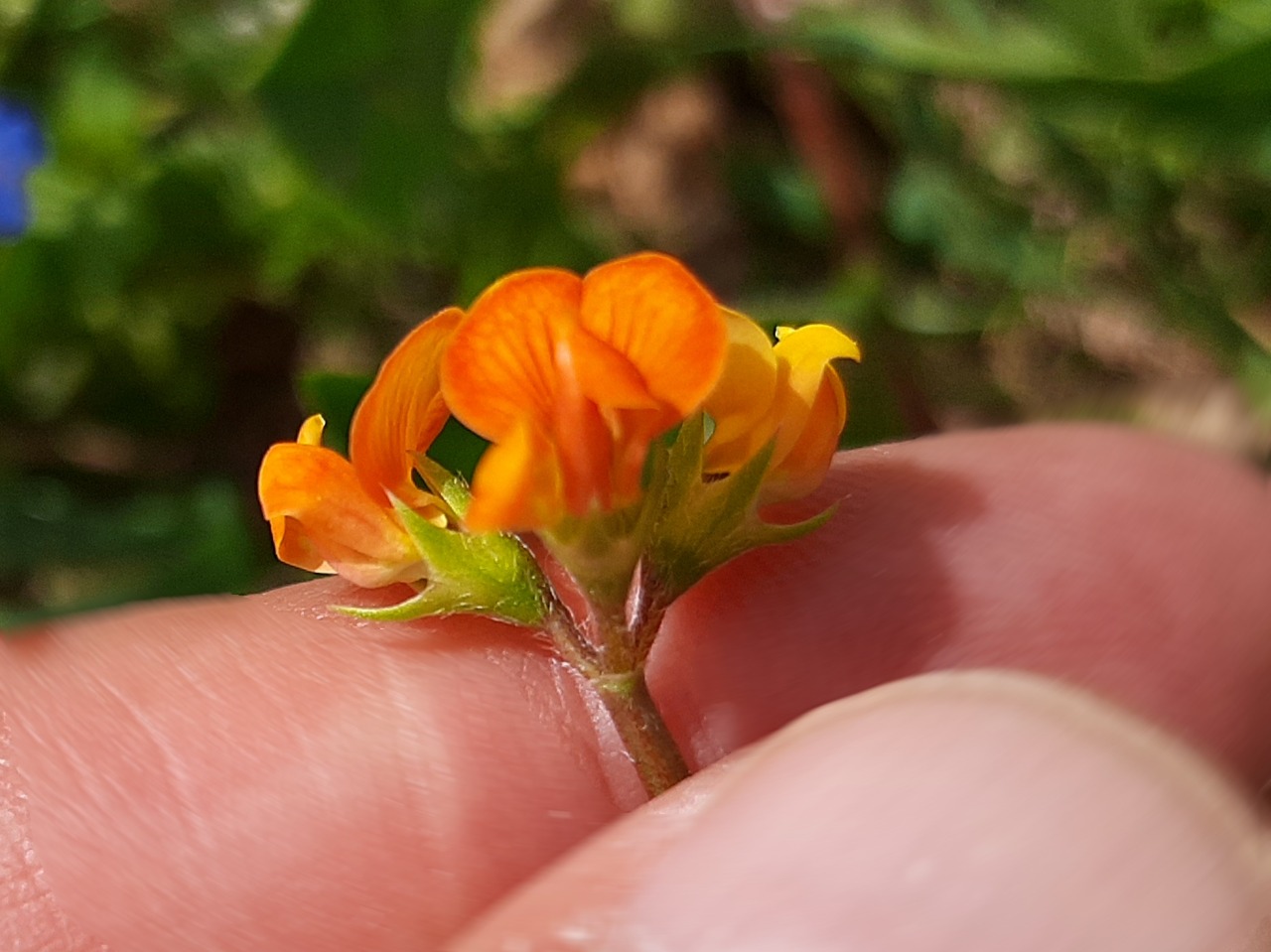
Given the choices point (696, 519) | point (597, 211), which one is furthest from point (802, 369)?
point (597, 211)

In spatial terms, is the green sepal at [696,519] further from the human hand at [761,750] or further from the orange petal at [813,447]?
the human hand at [761,750]

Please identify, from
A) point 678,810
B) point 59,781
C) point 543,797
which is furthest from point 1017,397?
point 59,781

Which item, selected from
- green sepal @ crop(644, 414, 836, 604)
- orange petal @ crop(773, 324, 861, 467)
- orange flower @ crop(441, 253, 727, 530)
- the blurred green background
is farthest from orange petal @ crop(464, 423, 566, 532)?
the blurred green background

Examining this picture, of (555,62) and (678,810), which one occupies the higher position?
(555,62)

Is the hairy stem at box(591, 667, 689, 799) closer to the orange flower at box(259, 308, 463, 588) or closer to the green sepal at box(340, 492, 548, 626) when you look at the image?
the green sepal at box(340, 492, 548, 626)

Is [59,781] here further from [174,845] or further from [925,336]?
[925,336]

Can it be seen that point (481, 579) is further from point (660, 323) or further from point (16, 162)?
point (16, 162)
